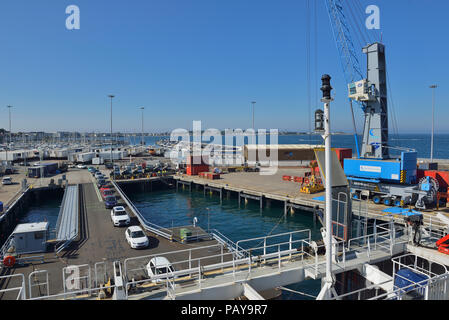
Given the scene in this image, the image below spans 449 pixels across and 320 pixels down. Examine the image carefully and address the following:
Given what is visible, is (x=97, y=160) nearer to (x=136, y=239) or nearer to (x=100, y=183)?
(x=100, y=183)

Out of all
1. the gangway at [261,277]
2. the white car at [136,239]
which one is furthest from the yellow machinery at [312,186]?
the white car at [136,239]

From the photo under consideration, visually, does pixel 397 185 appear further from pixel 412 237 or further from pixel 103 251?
pixel 103 251

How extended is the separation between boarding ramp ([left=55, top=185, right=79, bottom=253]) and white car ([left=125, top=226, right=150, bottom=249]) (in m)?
4.93

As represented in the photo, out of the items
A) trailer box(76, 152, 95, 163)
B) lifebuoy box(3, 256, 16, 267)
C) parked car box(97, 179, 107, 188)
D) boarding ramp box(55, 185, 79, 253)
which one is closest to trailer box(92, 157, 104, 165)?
trailer box(76, 152, 95, 163)

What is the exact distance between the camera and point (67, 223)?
29406 mm

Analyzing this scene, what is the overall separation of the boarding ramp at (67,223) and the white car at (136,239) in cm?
493

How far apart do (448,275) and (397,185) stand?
78.5ft

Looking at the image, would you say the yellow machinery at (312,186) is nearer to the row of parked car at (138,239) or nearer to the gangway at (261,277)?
the row of parked car at (138,239)

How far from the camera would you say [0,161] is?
3413 inches

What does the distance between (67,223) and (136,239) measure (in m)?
10.9

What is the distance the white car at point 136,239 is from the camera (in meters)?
22.6

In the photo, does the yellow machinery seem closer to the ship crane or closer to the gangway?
the ship crane
